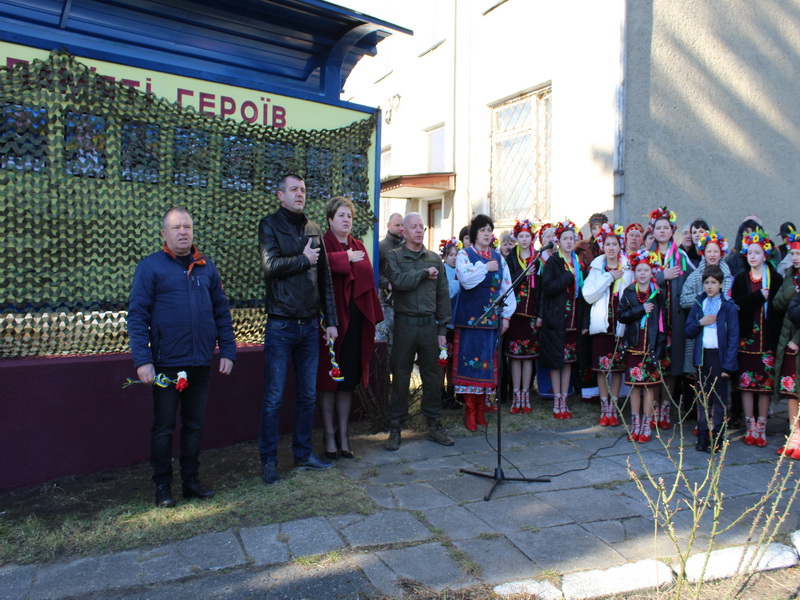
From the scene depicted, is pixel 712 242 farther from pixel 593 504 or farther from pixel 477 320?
pixel 593 504

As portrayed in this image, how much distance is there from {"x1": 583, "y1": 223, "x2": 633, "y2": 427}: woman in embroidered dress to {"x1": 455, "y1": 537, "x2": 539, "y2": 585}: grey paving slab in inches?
113

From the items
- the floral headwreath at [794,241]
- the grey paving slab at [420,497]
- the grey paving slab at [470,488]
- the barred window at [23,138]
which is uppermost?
the barred window at [23,138]

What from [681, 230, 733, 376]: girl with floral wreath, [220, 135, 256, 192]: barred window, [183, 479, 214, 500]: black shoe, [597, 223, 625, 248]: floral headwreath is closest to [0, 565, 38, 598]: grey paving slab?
[183, 479, 214, 500]: black shoe

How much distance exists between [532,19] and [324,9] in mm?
5398

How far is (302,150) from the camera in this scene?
5414mm

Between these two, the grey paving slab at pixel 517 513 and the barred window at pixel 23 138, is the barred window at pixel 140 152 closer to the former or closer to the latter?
the barred window at pixel 23 138

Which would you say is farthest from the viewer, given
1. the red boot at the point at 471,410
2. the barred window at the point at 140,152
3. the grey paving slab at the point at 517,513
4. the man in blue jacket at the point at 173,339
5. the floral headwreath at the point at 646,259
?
the red boot at the point at 471,410

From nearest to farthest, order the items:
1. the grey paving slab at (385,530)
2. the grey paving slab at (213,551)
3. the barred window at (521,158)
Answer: the grey paving slab at (213,551) < the grey paving slab at (385,530) < the barred window at (521,158)

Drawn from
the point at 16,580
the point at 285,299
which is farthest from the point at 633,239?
the point at 16,580

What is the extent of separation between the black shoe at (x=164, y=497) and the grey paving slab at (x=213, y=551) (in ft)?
1.64

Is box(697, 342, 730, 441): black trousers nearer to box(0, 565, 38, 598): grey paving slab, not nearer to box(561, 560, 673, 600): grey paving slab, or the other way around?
box(561, 560, 673, 600): grey paving slab

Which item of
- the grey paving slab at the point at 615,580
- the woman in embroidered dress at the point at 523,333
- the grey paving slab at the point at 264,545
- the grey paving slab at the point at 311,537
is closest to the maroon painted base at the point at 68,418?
the grey paving slab at the point at 264,545

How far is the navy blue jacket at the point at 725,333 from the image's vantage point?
5.12 m

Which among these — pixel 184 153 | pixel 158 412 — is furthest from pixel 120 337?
pixel 184 153
